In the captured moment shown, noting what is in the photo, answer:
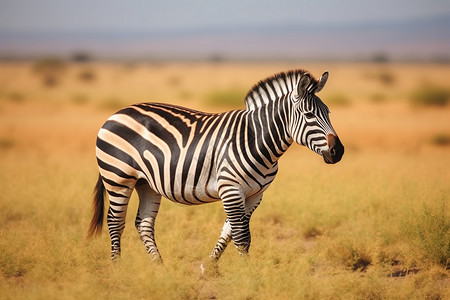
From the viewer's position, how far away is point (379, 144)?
18.1 metres

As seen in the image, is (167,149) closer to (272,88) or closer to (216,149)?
(216,149)

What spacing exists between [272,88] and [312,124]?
69cm

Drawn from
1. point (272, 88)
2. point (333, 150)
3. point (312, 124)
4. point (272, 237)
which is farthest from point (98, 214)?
point (333, 150)

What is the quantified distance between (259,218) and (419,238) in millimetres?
2594

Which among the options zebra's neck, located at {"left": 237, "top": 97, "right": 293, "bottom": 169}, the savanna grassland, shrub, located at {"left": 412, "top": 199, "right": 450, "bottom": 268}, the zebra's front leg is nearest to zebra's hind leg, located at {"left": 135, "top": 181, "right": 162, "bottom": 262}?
the savanna grassland

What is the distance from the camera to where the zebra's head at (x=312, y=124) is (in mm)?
6285

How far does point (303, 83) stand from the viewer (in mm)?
6418

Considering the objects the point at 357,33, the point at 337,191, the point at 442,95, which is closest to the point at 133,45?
the point at 357,33

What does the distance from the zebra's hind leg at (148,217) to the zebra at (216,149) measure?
12mm

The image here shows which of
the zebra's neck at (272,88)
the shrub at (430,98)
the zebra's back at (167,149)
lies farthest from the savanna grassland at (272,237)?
the shrub at (430,98)

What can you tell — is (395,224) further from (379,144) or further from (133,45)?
(133,45)

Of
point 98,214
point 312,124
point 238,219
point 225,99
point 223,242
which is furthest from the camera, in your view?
point 225,99

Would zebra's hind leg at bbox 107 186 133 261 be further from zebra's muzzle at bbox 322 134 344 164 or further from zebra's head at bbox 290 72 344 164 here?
zebra's muzzle at bbox 322 134 344 164

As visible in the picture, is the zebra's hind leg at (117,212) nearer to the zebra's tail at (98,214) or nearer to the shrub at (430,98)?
the zebra's tail at (98,214)
